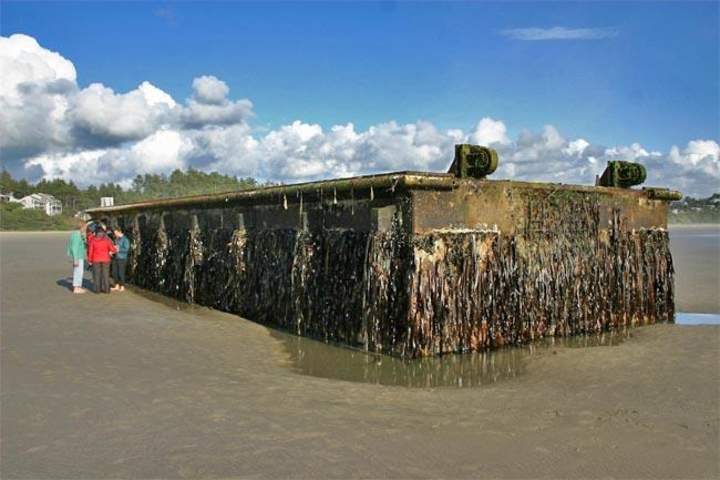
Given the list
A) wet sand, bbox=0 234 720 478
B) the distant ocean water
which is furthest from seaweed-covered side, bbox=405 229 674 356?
wet sand, bbox=0 234 720 478

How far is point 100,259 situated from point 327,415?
873 centimetres

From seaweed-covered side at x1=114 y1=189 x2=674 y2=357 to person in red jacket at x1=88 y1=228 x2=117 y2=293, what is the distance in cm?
236

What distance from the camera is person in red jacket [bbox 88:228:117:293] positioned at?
11320 mm

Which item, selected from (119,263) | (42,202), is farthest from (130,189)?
(119,263)

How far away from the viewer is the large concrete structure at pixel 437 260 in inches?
249

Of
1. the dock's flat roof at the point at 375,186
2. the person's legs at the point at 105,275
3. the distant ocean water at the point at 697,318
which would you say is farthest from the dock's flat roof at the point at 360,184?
the distant ocean water at the point at 697,318

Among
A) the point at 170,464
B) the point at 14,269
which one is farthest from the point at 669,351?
the point at 14,269

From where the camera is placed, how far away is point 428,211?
6.30 meters

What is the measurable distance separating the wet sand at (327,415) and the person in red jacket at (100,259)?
4.49 m

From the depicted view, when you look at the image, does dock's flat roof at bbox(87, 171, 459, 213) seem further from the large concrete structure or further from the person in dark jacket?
the person in dark jacket

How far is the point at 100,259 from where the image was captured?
37.1 feet

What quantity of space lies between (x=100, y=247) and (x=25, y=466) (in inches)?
347

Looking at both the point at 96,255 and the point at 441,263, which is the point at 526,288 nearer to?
the point at 441,263

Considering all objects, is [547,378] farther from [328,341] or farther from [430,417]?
[328,341]
